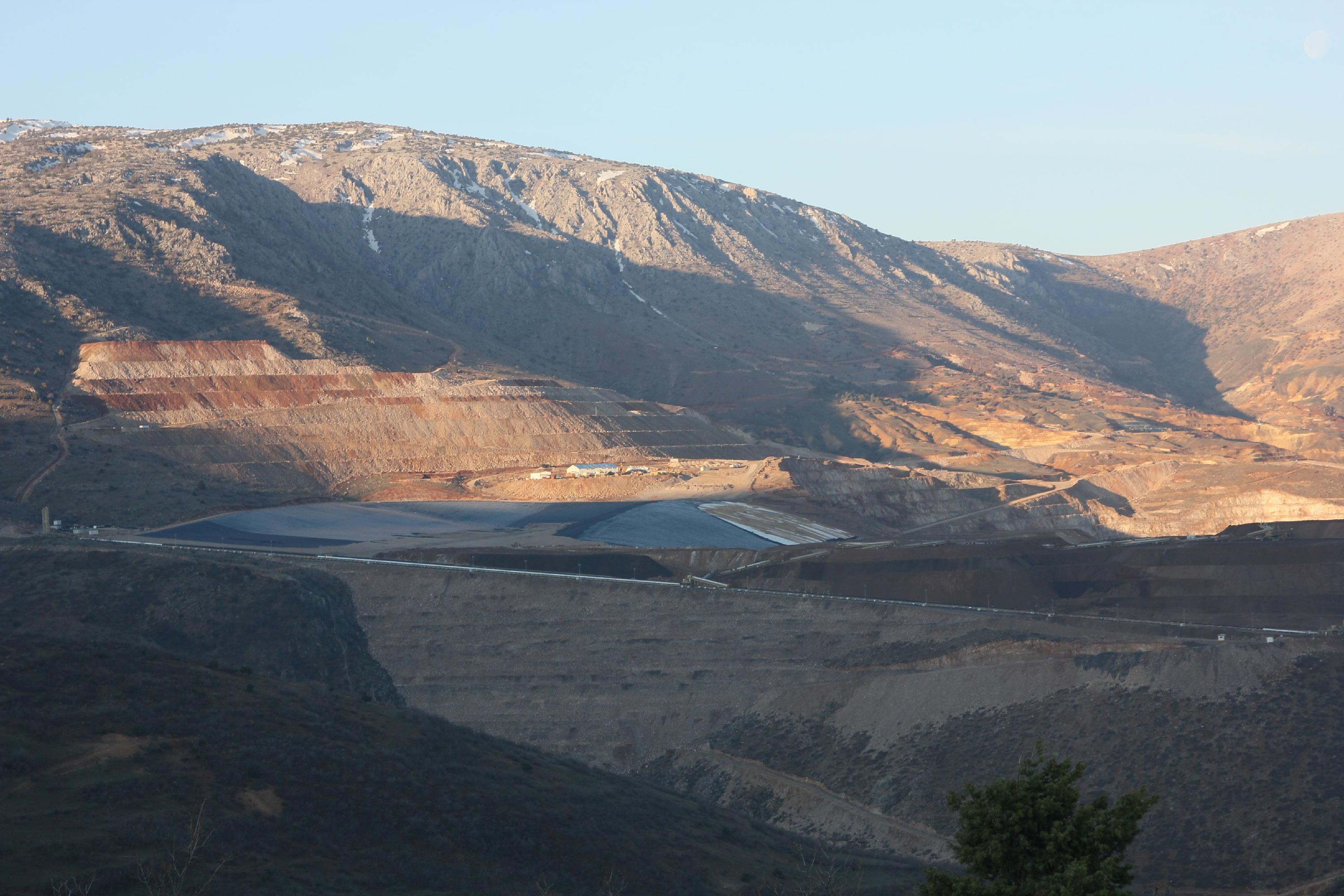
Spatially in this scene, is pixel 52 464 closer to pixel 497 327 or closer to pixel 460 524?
pixel 460 524

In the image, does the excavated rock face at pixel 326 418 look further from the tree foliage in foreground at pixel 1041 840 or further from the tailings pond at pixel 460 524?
the tree foliage in foreground at pixel 1041 840

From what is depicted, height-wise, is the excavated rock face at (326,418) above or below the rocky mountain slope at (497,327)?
below

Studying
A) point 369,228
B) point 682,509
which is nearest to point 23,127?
point 369,228

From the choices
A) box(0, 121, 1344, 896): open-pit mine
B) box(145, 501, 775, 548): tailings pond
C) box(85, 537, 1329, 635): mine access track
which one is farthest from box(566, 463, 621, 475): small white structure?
box(85, 537, 1329, 635): mine access track

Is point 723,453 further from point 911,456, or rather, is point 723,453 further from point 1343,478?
point 1343,478

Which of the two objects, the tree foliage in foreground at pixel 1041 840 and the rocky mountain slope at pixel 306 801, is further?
the rocky mountain slope at pixel 306 801

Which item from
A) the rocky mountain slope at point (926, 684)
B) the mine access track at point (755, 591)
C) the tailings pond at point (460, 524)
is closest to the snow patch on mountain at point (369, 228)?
the tailings pond at point (460, 524)
